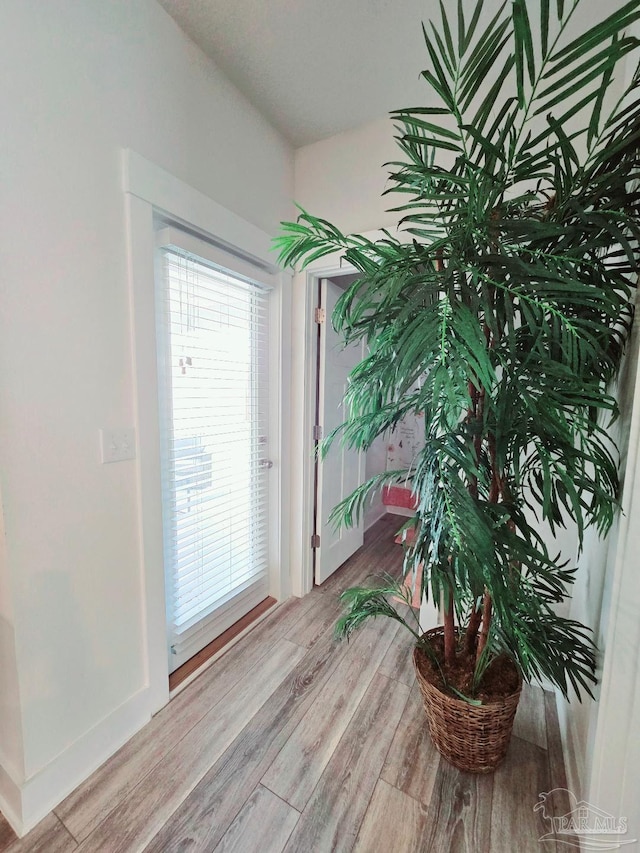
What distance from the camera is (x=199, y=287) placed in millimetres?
1546

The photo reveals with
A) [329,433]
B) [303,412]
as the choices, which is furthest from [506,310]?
[329,433]

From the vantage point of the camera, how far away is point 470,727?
1.10 meters

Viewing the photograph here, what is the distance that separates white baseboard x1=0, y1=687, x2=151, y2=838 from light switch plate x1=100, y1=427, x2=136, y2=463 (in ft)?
2.97

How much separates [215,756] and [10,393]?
1.37 m

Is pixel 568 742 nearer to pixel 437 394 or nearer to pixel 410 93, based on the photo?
pixel 437 394

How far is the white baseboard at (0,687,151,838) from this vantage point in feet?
3.36

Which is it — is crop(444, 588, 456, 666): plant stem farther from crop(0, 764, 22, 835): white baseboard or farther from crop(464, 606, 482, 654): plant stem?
crop(0, 764, 22, 835): white baseboard

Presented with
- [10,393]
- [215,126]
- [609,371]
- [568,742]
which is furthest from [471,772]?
[215,126]

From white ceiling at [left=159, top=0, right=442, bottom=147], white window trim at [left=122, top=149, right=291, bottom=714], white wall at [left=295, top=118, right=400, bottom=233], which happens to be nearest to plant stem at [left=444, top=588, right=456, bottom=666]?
white window trim at [left=122, top=149, right=291, bottom=714]

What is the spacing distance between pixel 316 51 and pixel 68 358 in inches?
60.1

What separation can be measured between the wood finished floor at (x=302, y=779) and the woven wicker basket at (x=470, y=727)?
7 cm

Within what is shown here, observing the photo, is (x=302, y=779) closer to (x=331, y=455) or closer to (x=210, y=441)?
(x=210, y=441)

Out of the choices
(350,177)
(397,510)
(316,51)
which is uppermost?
(316,51)

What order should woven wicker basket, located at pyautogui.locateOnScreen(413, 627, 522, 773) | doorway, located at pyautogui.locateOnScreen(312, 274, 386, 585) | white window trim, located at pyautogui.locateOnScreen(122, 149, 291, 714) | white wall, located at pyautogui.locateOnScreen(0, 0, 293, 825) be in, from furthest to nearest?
doorway, located at pyautogui.locateOnScreen(312, 274, 386, 585), white window trim, located at pyautogui.locateOnScreen(122, 149, 291, 714), woven wicker basket, located at pyautogui.locateOnScreen(413, 627, 522, 773), white wall, located at pyautogui.locateOnScreen(0, 0, 293, 825)
